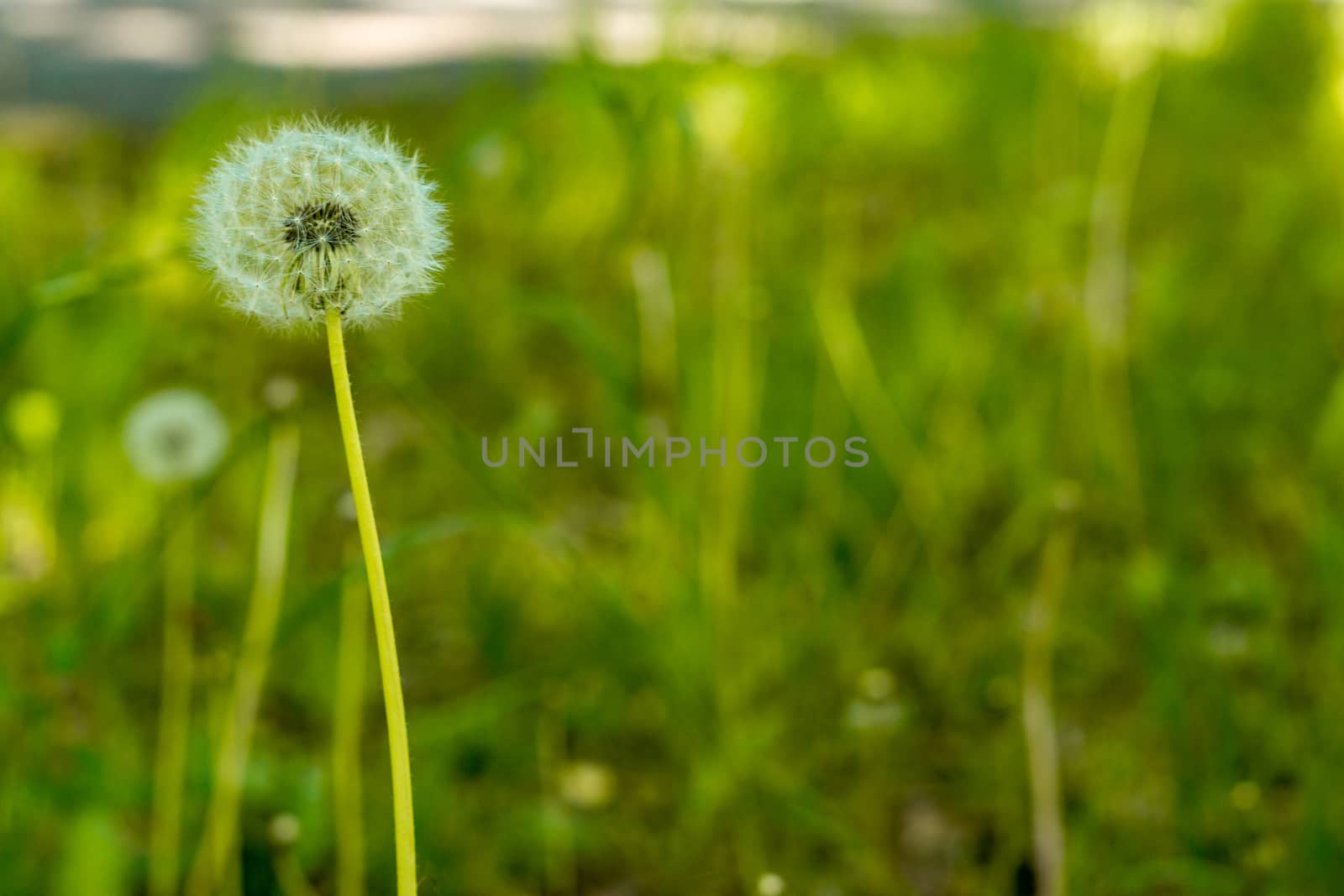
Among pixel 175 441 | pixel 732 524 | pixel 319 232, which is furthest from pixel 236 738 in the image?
pixel 319 232

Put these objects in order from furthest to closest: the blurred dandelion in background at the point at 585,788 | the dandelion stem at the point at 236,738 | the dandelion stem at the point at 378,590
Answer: the blurred dandelion in background at the point at 585,788, the dandelion stem at the point at 236,738, the dandelion stem at the point at 378,590

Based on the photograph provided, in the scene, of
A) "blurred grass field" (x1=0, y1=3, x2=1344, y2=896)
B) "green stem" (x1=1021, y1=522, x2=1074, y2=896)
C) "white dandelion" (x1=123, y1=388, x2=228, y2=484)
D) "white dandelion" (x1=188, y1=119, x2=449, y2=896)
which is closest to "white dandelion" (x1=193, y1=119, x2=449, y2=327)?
"white dandelion" (x1=188, y1=119, x2=449, y2=896)

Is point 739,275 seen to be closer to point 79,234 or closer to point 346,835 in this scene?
point 346,835

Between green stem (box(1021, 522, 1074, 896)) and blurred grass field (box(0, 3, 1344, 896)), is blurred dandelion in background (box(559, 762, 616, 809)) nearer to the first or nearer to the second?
blurred grass field (box(0, 3, 1344, 896))

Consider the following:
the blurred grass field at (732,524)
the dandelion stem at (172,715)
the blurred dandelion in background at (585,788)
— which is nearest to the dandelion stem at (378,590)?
the blurred grass field at (732,524)

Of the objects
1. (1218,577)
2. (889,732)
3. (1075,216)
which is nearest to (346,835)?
(889,732)

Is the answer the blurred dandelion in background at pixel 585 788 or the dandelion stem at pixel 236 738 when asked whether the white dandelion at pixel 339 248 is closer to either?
the dandelion stem at pixel 236 738
